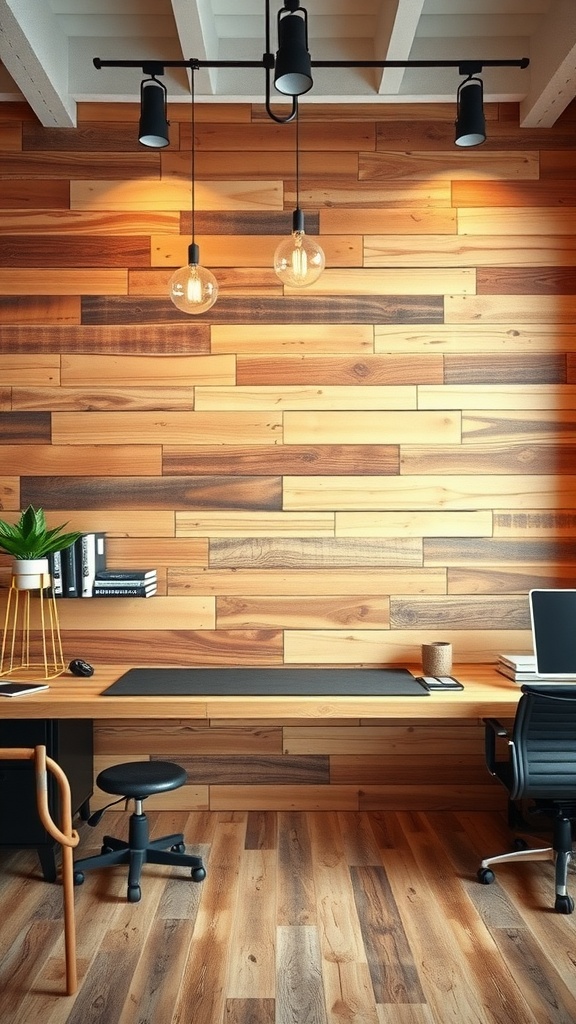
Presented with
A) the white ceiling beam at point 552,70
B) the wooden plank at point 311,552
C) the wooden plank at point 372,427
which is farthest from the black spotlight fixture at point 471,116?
the wooden plank at point 311,552

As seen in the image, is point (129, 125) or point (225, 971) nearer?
point (225, 971)

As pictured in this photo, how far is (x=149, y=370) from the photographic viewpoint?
4.01m

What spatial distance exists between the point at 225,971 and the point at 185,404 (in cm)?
240

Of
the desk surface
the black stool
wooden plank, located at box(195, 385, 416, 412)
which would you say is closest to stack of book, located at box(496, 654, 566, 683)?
the desk surface

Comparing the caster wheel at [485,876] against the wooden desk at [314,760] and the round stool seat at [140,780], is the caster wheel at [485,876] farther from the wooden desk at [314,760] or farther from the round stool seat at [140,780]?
the round stool seat at [140,780]

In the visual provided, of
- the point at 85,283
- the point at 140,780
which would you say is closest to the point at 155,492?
the point at 85,283

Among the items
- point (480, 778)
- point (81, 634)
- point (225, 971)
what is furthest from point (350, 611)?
point (225, 971)

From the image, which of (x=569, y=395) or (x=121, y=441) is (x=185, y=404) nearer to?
(x=121, y=441)

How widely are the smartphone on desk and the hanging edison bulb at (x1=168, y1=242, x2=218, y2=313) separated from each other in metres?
1.81

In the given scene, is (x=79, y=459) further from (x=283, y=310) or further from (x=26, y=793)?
(x=26, y=793)

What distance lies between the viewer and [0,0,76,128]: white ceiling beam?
10.6ft

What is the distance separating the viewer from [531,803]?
13.1ft

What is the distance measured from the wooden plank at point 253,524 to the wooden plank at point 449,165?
5.44 feet

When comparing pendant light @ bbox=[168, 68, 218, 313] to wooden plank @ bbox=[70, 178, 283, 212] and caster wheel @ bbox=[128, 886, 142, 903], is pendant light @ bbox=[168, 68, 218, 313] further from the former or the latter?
caster wheel @ bbox=[128, 886, 142, 903]
